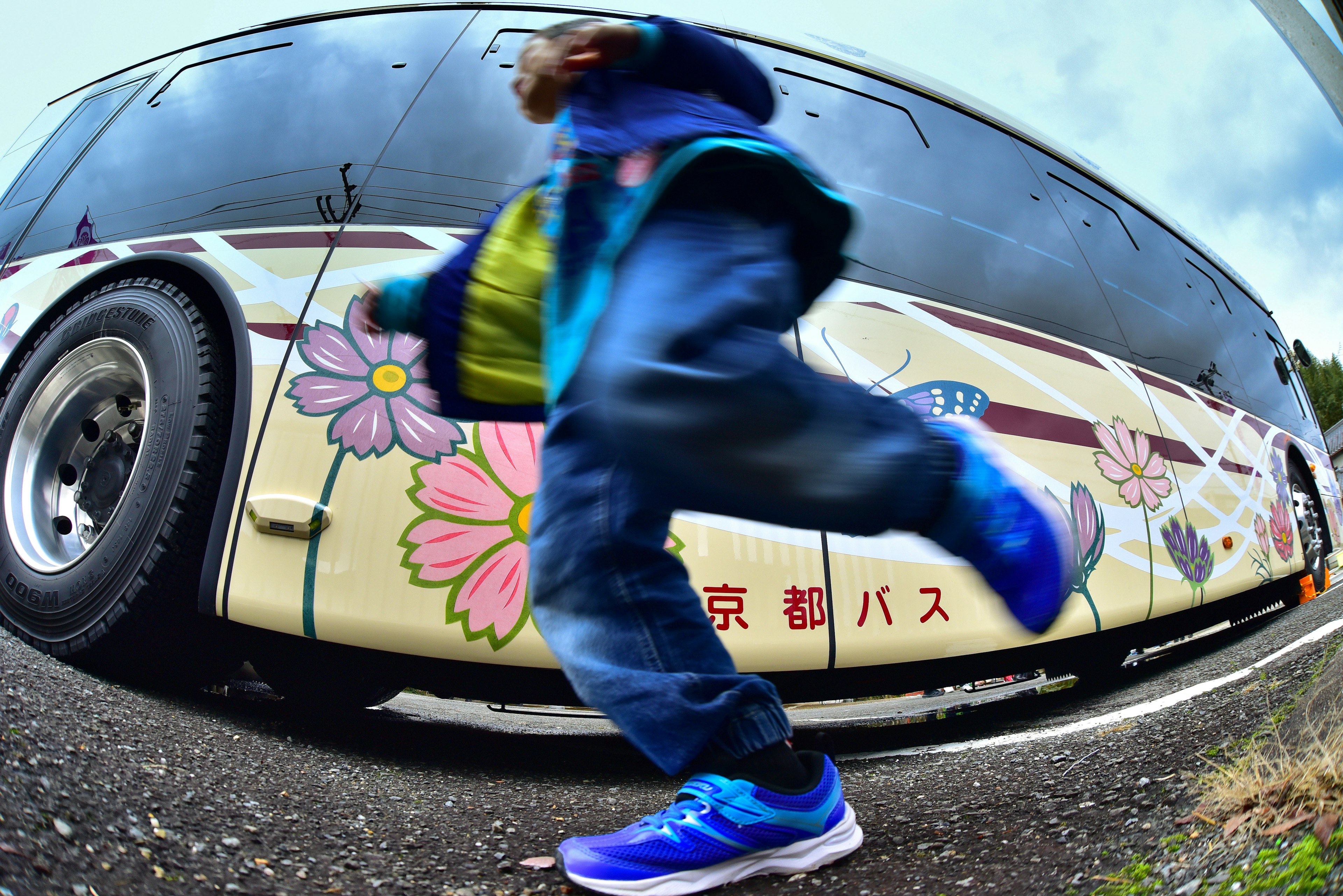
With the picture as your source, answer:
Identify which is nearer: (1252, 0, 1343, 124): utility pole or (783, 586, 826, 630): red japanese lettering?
(1252, 0, 1343, 124): utility pole

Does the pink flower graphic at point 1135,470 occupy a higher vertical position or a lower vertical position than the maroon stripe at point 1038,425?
lower

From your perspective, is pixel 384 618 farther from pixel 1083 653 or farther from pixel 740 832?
pixel 1083 653

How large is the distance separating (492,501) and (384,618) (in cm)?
28

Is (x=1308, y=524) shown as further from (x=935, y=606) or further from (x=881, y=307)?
(x=881, y=307)

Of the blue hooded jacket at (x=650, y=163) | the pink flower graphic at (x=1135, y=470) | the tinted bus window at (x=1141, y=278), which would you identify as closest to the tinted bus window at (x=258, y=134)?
the blue hooded jacket at (x=650, y=163)

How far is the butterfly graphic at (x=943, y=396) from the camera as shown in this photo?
3.92 feet

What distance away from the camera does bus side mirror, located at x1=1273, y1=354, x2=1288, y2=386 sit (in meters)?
1.77

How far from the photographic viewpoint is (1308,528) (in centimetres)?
192

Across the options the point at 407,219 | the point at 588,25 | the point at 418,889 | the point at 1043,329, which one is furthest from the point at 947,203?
the point at 418,889

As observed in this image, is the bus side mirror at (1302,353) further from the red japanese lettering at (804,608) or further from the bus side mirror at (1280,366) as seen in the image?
the red japanese lettering at (804,608)

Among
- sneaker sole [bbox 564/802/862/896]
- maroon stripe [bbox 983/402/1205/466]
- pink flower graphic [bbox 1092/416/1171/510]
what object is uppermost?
maroon stripe [bbox 983/402/1205/466]

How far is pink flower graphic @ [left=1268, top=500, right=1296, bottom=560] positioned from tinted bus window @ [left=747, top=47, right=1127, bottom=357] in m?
0.82

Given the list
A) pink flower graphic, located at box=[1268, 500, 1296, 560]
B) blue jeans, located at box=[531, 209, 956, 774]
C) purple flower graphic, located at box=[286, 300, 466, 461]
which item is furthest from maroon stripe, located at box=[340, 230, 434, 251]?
pink flower graphic, located at box=[1268, 500, 1296, 560]

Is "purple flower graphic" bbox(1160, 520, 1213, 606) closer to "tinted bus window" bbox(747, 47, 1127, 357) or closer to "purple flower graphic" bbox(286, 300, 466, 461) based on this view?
"tinted bus window" bbox(747, 47, 1127, 357)
